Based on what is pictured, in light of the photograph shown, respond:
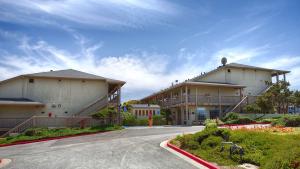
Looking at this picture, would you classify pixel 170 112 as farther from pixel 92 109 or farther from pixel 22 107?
pixel 22 107

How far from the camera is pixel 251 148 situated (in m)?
9.36

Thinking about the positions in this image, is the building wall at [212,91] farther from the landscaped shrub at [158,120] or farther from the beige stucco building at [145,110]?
the beige stucco building at [145,110]

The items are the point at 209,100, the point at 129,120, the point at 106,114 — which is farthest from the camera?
the point at 209,100

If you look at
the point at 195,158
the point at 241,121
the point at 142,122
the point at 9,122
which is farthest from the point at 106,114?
the point at 195,158

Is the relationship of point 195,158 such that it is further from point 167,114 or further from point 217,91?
point 167,114

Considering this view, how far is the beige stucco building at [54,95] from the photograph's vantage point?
1067 inches

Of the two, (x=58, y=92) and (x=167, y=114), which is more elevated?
(x=58, y=92)

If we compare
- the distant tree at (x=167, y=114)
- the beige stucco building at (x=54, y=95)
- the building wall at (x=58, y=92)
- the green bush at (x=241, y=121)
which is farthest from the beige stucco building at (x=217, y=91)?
the building wall at (x=58, y=92)

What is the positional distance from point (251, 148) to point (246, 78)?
32778mm

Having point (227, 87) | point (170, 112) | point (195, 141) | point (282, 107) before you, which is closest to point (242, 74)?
point (227, 87)

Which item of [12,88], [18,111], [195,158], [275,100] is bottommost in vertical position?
[195,158]

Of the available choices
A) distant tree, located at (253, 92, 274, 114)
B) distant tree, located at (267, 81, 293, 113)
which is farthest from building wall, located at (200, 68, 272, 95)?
distant tree, located at (253, 92, 274, 114)

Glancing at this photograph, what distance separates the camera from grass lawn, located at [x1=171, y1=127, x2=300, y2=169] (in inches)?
271

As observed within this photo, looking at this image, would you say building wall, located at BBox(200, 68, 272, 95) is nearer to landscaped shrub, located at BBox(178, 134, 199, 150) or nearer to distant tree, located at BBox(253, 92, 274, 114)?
distant tree, located at BBox(253, 92, 274, 114)
